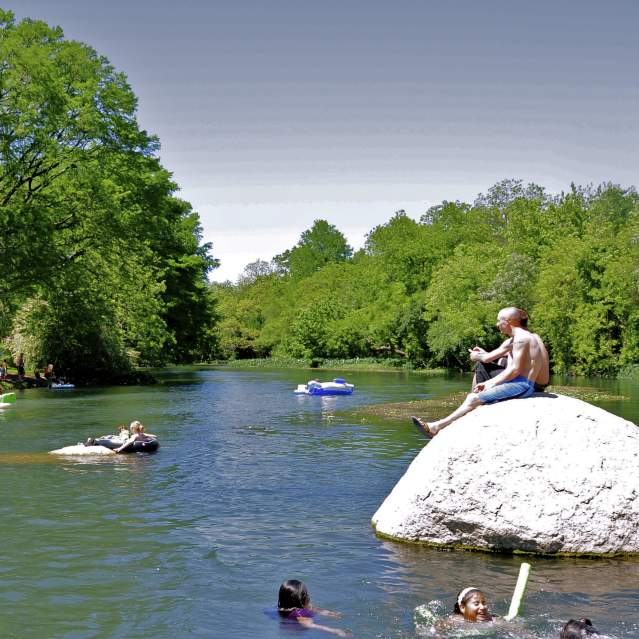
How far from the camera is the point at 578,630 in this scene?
8133 mm

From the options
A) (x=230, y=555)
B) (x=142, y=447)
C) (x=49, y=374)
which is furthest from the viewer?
(x=49, y=374)

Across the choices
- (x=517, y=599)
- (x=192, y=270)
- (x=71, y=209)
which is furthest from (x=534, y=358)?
(x=192, y=270)

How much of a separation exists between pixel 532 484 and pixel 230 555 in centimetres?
460

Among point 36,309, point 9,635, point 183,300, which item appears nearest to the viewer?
point 9,635

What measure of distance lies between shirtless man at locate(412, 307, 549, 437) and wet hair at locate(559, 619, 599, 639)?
4.81 meters

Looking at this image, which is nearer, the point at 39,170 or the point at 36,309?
the point at 39,170

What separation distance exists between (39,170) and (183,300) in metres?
30.2

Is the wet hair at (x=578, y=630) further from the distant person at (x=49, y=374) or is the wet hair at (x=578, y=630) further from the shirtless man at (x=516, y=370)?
the distant person at (x=49, y=374)

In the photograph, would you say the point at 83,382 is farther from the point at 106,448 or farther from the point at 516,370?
the point at 516,370

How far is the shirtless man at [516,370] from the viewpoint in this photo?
41.9 ft

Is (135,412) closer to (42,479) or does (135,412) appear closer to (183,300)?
(42,479)

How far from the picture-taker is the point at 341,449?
2327 centimetres

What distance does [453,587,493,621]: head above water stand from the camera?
355 inches

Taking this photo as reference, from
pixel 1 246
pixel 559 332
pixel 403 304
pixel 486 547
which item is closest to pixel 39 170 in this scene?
pixel 1 246
